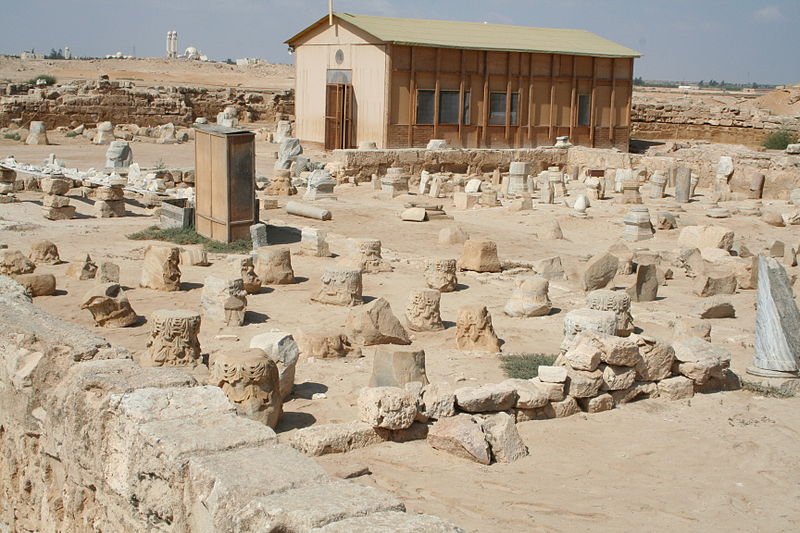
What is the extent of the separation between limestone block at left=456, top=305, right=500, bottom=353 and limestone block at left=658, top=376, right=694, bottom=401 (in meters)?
1.88

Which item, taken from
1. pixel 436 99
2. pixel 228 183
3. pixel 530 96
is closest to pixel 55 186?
pixel 228 183

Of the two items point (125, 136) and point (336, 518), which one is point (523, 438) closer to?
point (336, 518)

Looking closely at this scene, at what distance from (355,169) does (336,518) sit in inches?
786

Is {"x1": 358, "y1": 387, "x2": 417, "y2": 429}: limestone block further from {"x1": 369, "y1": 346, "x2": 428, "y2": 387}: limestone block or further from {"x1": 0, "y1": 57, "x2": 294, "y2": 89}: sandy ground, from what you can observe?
{"x1": 0, "y1": 57, "x2": 294, "y2": 89}: sandy ground

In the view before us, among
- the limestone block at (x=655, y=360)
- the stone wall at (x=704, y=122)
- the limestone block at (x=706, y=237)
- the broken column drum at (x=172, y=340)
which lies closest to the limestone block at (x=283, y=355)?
the broken column drum at (x=172, y=340)

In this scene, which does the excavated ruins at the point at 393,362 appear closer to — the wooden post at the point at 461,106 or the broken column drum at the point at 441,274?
the broken column drum at the point at 441,274

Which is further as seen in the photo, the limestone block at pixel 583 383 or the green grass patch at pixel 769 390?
the green grass patch at pixel 769 390

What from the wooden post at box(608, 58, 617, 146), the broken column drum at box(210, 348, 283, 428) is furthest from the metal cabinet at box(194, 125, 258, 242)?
the wooden post at box(608, 58, 617, 146)

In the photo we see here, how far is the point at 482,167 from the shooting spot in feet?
84.4

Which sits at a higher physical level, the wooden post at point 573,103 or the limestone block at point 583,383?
the wooden post at point 573,103

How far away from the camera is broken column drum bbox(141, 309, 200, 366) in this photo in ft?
28.6

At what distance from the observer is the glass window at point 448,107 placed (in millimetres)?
26828

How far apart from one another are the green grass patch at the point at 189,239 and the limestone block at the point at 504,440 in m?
8.49

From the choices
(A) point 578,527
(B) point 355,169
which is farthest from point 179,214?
(A) point 578,527
